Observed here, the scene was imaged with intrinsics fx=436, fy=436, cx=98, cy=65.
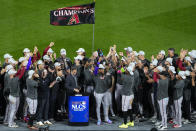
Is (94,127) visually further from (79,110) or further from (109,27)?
(109,27)

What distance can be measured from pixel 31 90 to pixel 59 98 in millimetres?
1746

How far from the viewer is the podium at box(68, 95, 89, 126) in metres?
15.6

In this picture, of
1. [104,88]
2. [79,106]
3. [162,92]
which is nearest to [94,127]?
[79,106]

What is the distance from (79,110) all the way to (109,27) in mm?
11003

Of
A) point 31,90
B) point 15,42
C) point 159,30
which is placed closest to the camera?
point 31,90

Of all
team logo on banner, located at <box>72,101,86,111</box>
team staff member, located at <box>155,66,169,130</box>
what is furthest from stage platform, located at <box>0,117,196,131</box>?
team logo on banner, located at <box>72,101,86,111</box>

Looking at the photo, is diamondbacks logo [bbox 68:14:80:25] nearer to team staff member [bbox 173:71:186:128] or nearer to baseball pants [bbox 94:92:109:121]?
baseball pants [bbox 94:92:109:121]

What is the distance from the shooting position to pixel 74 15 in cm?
1820

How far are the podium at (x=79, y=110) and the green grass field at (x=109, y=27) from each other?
8.38 metres

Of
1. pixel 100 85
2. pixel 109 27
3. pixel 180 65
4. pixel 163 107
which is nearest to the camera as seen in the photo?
pixel 163 107

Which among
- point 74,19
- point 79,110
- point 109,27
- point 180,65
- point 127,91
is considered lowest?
point 79,110

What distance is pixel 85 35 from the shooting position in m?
25.1

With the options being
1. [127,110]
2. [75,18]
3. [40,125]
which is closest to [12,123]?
[40,125]

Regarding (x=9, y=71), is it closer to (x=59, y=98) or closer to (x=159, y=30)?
(x=59, y=98)
